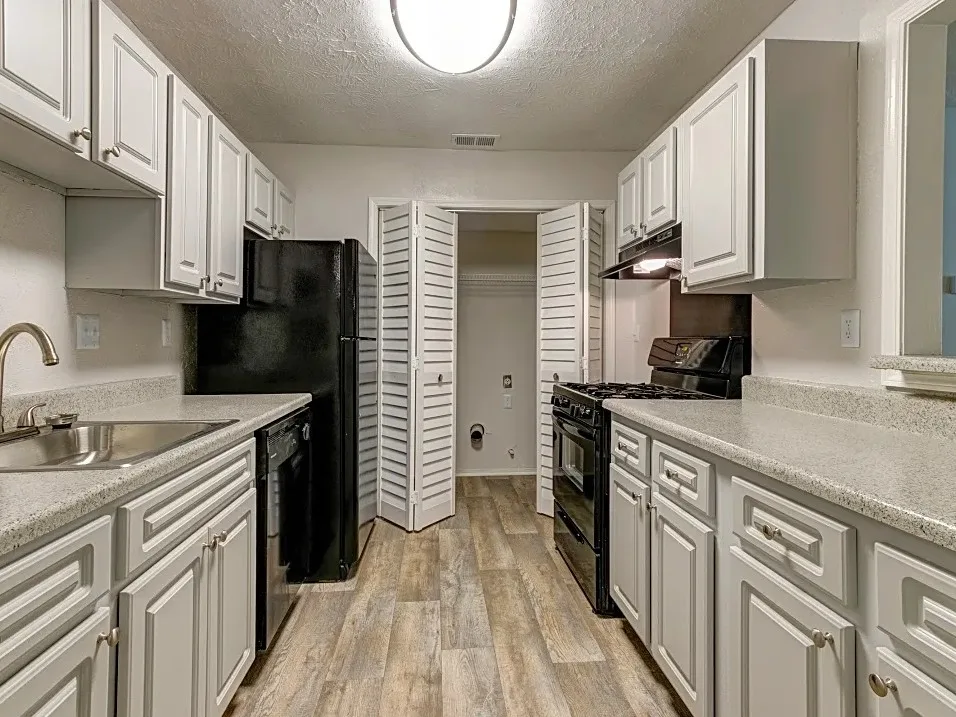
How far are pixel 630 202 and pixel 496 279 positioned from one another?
75.3 inches

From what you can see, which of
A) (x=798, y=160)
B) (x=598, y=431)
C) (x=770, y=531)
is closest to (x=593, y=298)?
(x=598, y=431)

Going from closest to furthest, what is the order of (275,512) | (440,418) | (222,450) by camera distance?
(222,450) → (275,512) → (440,418)

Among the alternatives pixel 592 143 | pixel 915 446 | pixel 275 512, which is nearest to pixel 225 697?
pixel 275 512

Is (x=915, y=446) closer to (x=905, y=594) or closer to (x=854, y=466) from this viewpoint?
(x=854, y=466)

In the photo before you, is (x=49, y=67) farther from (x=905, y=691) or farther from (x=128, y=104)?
(x=905, y=691)

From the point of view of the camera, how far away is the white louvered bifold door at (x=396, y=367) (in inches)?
129

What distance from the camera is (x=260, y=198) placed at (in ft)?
9.27

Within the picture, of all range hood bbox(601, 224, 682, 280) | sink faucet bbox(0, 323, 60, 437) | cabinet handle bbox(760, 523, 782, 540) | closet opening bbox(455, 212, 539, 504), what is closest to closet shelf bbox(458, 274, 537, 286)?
closet opening bbox(455, 212, 539, 504)

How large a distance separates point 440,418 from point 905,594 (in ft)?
9.06

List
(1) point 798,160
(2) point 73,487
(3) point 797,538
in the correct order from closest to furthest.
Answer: (2) point 73,487
(3) point 797,538
(1) point 798,160

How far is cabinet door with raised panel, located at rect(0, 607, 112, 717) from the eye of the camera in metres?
0.74

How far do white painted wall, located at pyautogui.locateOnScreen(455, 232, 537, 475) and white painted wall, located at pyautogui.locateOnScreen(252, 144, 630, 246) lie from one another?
1082 millimetres

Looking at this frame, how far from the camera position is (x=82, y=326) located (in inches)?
73.3

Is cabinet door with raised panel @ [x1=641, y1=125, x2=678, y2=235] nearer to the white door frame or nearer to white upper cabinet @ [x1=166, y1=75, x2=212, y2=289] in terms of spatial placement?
the white door frame
